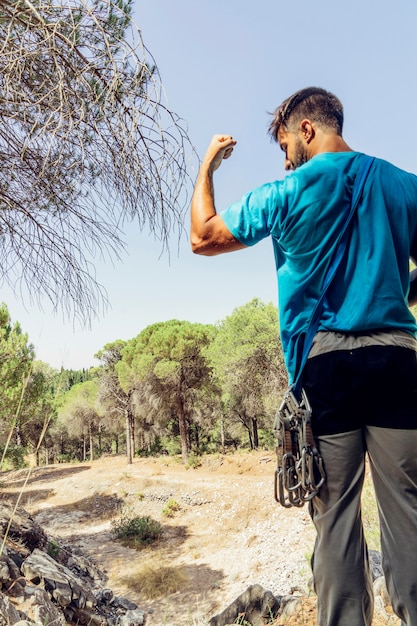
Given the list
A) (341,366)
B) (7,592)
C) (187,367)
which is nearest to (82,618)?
(7,592)

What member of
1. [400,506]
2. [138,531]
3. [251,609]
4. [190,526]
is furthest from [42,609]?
[190,526]

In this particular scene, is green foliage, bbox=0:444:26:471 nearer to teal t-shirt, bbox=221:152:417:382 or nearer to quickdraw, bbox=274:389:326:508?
quickdraw, bbox=274:389:326:508

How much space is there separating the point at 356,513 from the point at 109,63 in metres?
1.92

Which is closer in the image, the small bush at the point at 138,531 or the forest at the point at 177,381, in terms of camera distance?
the small bush at the point at 138,531

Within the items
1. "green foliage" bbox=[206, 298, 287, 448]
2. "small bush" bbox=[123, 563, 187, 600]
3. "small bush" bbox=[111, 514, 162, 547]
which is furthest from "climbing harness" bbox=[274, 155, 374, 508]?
"green foliage" bbox=[206, 298, 287, 448]

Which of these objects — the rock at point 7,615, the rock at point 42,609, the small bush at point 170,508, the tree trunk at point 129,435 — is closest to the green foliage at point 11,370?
the small bush at point 170,508

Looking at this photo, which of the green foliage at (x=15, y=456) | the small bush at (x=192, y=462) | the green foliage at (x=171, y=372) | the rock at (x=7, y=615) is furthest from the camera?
the green foliage at (x=171, y=372)

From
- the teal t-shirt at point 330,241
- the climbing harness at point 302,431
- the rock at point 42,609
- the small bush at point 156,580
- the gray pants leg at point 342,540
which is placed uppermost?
the teal t-shirt at point 330,241

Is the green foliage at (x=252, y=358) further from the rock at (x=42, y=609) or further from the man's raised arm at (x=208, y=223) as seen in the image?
the man's raised arm at (x=208, y=223)

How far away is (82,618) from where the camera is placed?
4262 mm

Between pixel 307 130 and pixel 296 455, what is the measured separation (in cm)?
88

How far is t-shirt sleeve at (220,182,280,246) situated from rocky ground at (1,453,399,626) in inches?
86.2

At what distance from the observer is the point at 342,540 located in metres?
0.95

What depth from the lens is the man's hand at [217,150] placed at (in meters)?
1.19
